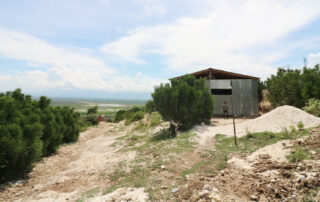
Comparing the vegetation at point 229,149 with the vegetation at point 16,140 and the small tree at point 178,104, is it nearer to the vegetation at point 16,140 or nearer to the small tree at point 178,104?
the small tree at point 178,104

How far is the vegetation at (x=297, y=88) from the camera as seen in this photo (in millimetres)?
11970

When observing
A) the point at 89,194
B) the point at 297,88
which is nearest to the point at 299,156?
the point at 89,194

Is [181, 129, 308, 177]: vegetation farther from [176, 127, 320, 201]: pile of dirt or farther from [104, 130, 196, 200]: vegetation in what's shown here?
[104, 130, 196, 200]: vegetation

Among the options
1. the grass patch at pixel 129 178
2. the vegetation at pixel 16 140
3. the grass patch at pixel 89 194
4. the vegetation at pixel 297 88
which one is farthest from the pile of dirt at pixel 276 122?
the vegetation at pixel 16 140

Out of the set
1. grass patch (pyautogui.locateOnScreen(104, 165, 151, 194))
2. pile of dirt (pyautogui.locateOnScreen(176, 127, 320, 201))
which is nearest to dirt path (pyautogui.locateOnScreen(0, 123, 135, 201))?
grass patch (pyautogui.locateOnScreen(104, 165, 151, 194))

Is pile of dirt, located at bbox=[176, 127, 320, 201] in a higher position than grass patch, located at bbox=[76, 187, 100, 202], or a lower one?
higher

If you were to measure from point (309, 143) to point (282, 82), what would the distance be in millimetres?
12101

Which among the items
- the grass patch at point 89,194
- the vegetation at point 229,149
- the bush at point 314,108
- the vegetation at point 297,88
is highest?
the vegetation at point 297,88

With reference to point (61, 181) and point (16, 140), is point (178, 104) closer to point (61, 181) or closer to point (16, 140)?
point (61, 181)

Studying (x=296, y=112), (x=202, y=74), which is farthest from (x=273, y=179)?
(x=202, y=74)

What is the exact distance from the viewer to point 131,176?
4.95 meters

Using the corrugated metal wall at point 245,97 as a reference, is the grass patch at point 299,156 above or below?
below

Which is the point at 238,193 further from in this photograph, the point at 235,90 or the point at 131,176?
the point at 235,90

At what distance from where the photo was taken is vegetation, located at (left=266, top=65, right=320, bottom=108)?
11970mm
